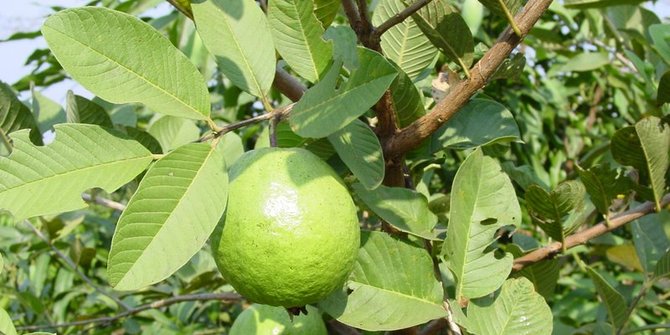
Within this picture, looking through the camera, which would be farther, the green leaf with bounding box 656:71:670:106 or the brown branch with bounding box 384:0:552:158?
the green leaf with bounding box 656:71:670:106

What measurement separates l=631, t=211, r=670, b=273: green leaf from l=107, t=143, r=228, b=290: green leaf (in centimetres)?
88

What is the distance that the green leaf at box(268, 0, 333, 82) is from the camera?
752 mm

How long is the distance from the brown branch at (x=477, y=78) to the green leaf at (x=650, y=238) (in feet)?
2.10

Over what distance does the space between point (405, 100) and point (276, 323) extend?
385 mm

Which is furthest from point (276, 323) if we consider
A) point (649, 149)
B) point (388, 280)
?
point (649, 149)

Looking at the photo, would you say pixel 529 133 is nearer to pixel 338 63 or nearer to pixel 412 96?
pixel 412 96

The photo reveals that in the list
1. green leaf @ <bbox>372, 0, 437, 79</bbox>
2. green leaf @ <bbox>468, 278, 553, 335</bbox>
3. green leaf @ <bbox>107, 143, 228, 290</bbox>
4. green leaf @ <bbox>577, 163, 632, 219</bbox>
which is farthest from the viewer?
green leaf @ <bbox>577, 163, 632, 219</bbox>

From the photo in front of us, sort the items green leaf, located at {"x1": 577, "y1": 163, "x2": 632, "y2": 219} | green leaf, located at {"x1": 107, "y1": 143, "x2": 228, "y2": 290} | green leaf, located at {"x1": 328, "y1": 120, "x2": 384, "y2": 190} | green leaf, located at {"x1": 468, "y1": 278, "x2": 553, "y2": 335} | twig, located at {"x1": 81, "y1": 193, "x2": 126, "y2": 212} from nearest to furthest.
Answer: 1. green leaf, located at {"x1": 107, "y1": 143, "x2": 228, "y2": 290}
2. green leaf, located at {"x1": 328, "y1": 120, "x2": 384, "y2": 190}
3. green leaf, located at {"x1": 468, "y1": 278, "x2": 553, "y2": 335}
4. green leaf, located at {"x1": 577, "y1": 163, "x2": 632, "y2": 219}
5. twig, located at {"x1": 81, "y1": 193, "x2": 126, "y2": 212}

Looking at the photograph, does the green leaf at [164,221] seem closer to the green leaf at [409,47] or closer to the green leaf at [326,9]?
the green leaf at [326,9]

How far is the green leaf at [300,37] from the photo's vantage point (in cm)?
75

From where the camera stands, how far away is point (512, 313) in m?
0.90

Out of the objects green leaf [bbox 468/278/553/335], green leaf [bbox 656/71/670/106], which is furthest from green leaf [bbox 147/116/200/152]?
green leaf [bbox 656/71/670/106]

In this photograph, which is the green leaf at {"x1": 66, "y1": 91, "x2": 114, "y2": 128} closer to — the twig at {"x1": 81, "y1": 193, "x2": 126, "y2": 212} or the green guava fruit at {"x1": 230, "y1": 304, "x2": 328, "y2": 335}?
the twig at {"x1": 81, "y1": 193, "x2": 126, "y2": 212}

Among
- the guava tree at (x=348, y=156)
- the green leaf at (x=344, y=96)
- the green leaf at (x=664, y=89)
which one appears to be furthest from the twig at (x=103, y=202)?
the green leaf at (x=664, y=89)
